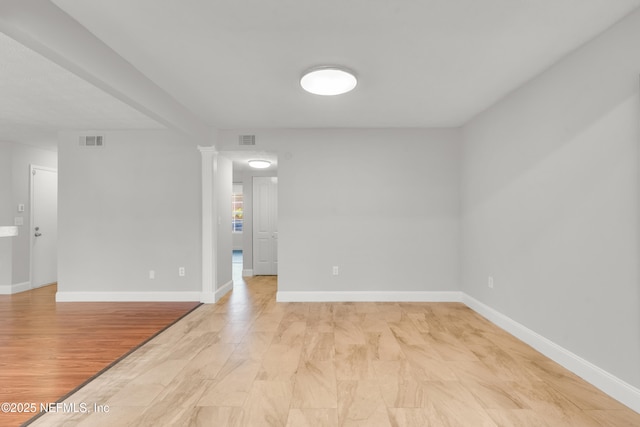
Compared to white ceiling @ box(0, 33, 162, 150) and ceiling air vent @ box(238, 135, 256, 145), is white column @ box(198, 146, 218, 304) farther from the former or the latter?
white ceiling @ box(0, 33, 162, 150)

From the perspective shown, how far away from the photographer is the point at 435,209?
15.4 feet

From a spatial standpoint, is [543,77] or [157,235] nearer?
[543,77]

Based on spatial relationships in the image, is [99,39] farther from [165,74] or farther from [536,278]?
Result: [536,278]

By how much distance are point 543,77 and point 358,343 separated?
117 inches

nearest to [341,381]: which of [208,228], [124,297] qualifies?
[208,228]

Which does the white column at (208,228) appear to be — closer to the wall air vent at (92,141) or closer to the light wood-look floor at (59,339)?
the light wood-look floor at (59,339)

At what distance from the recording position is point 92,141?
4738 mm

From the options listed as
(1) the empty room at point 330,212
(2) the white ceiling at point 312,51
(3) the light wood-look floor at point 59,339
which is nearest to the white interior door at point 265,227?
(1) the empty room at point 330,212

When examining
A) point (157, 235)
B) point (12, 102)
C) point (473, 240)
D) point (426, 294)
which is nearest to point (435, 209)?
point (473, 240)

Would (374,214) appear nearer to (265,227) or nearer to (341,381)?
(341,381)

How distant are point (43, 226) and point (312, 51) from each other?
621 centimetres

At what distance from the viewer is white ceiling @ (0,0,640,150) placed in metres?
2.01

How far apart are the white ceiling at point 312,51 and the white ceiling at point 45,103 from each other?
2 cm

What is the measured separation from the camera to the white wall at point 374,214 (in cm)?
469
